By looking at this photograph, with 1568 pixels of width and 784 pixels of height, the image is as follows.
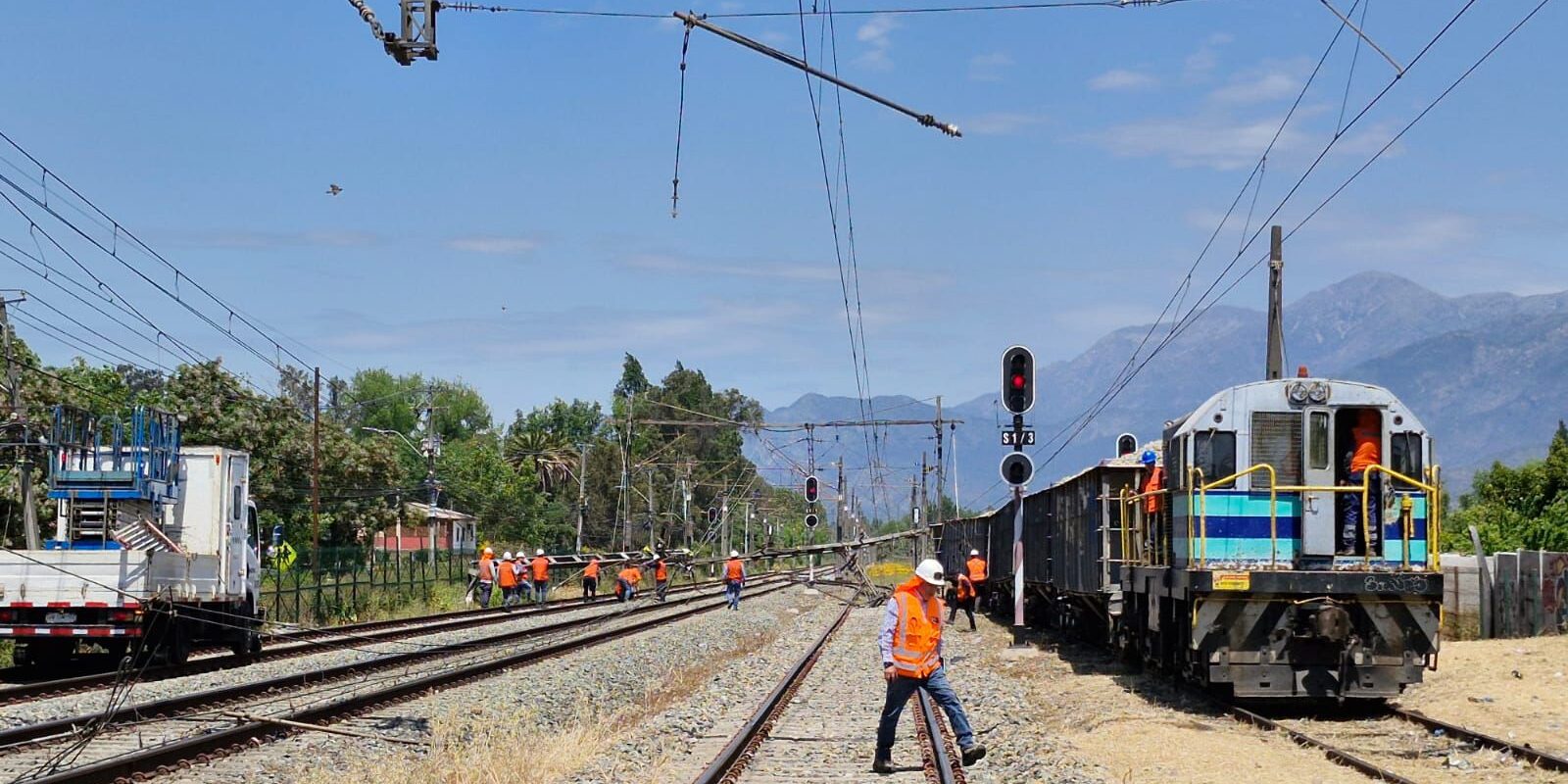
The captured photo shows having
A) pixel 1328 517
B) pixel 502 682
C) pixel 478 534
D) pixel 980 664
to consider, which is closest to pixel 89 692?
pixel 502 682

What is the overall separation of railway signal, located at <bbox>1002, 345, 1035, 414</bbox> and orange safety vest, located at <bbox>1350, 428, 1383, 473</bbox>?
6.48 meters

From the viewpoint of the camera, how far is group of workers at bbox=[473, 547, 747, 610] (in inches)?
1665

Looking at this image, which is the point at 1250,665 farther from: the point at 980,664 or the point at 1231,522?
the point at 980,664

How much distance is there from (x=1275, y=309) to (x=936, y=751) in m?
14.2

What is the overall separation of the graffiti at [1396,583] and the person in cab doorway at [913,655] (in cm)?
550

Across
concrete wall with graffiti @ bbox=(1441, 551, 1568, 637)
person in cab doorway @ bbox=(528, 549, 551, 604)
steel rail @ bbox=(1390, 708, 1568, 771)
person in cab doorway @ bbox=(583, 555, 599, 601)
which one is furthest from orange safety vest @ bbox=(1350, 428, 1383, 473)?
person in cab doorway @ bbox=(583, 555, 599, 601)

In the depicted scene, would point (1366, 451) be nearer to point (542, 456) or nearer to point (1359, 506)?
point (1359, 506)

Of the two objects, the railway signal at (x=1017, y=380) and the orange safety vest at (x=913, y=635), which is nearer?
the orange safety vest at (x=913, y=635)

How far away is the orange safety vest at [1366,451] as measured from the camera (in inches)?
650

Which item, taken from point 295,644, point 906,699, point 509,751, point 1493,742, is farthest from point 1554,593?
point 295,644

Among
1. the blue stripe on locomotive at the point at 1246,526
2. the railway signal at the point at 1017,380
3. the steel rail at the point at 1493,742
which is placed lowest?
the steel rail at the point at 1493,742

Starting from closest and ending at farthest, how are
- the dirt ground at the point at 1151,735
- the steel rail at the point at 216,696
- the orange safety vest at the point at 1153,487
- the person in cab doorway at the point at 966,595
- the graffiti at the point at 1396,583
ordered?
the dirt ground at the point at 1151,735 → the steel rail at the point at 216,696 → the graffiti at the point at 1396,583 → the orange safety vest at the point at 1153,487 → the person in cab doorway at the point at 966,595

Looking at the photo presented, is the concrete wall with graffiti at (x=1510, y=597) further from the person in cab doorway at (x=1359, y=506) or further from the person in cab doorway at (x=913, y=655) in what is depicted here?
the person in cab doorway at (x=913, y=655)

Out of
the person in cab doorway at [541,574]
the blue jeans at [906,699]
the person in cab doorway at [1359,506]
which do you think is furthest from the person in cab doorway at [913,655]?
the person in cab doorway at [541,574]
